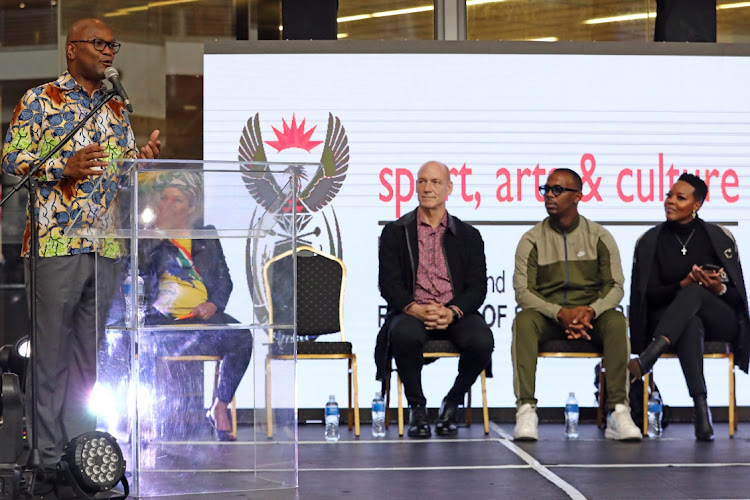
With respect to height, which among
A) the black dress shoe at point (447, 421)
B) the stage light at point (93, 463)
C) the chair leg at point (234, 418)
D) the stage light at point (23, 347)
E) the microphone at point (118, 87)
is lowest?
the black dress shoe at point (447, 421)

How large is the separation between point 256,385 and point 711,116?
13.0ft

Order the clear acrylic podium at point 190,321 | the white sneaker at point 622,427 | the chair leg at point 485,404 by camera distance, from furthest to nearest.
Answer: the chair leg at point 485,404, the white sneaker at point 622,427, the clear acrylic podium at point 190,321

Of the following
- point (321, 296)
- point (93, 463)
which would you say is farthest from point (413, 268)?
point (93, 463)

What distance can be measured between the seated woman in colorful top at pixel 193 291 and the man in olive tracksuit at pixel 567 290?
2220 mm

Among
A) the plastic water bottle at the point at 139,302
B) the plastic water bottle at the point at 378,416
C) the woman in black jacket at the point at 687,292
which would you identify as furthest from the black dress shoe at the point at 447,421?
the plastic water bottle at the point at 139,302

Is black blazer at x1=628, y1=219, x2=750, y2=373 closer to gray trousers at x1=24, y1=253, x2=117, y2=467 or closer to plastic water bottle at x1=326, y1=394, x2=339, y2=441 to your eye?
plastic water bottle at x1=326, y1=394, x2=339, y2=441

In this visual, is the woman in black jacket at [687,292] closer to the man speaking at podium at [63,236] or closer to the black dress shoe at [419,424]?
the black dress shoe at [419,424]

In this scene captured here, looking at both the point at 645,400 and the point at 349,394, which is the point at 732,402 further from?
the point at 349,394

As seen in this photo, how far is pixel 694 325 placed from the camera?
18.2 feet

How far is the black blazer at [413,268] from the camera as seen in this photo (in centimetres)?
580

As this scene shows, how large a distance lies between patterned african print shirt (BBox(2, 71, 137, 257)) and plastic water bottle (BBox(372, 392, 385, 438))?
2.21 metres

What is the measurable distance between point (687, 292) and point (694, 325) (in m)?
0.17

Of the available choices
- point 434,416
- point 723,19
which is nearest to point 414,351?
point 434,416

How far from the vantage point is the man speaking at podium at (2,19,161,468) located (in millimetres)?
3830
